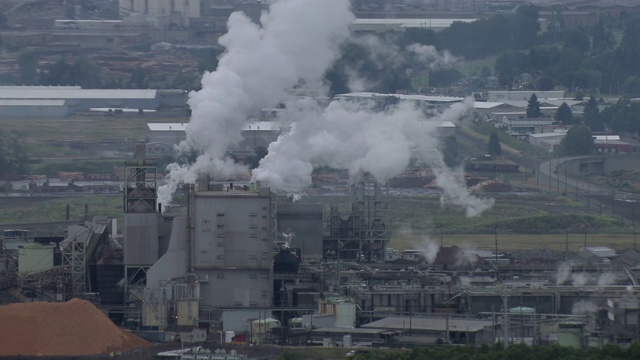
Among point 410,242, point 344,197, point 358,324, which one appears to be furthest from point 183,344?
point 344,197

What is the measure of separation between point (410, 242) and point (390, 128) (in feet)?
7.98

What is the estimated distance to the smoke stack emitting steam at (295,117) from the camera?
3803 cm

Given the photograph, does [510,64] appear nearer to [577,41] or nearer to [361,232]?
[577,41]

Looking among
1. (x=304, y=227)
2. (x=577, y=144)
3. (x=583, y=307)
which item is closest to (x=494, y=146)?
(x=577, y=144)

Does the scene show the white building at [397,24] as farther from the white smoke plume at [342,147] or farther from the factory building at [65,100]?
the white smoke plume at [342,147]

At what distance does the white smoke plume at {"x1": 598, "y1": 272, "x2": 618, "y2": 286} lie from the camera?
37.7 m

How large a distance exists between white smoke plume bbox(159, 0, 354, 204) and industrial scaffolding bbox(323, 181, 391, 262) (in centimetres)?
225

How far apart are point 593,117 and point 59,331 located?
118 feet

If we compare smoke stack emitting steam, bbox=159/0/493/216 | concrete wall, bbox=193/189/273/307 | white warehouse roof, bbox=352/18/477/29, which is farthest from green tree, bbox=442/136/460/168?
concrete wall, bbox=193/189/273/307

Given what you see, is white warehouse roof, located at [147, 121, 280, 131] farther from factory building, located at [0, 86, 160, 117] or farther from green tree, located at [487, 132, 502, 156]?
factory building, located at [0, 86, 160, 117]

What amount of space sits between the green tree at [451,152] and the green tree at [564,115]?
634 centimetres

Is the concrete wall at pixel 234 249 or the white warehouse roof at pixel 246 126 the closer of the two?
the concrete wall at pixel 234 249

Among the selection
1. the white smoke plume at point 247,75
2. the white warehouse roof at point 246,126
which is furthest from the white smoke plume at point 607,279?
the white warehouse roof at point 246,126

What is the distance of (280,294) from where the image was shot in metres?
35.9
